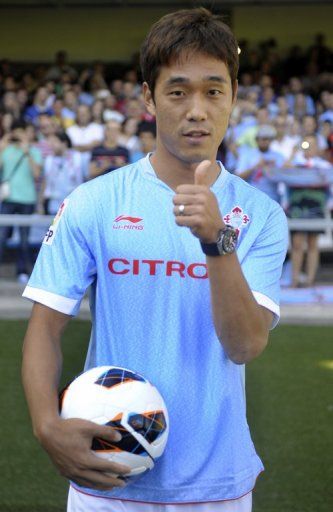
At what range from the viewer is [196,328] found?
3.03m

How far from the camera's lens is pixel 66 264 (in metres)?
3.05

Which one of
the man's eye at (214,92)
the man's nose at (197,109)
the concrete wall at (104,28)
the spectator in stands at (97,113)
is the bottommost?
the spectator in stands at (97,113)

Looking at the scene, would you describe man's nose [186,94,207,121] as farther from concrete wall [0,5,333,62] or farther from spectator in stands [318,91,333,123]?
concrete wall [0,5,333,62]

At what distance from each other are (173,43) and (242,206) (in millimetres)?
514

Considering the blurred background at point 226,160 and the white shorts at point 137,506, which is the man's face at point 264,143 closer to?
the blurred background at point 226,160

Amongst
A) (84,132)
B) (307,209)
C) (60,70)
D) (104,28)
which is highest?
(104,28)

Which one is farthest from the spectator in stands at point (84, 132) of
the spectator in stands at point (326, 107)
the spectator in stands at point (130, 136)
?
the spectator in stands at point (326, 107)

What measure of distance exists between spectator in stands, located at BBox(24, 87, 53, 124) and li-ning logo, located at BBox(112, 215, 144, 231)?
14.0m

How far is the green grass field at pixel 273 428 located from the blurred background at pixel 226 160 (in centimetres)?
2

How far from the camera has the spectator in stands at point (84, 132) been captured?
587 inches

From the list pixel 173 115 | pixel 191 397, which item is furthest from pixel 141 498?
pixel 173 115

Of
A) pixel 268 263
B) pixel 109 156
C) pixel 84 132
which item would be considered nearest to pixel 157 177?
pixel 268 263

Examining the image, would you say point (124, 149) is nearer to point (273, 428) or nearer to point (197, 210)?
point (273, 428)

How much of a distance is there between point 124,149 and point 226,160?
1953 millimetres
